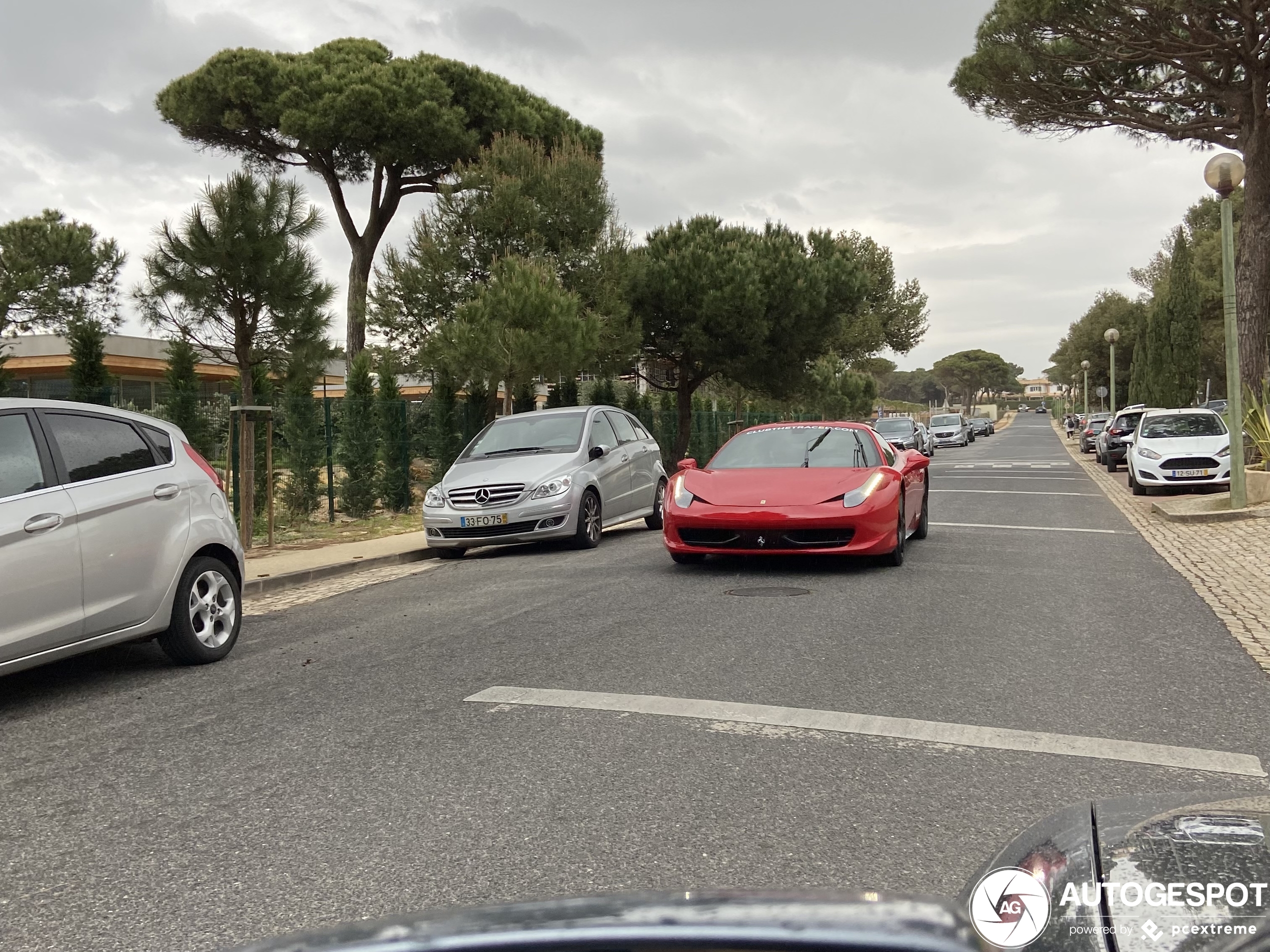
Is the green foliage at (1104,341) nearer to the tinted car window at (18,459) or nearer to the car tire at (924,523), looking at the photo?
the car tire at (924,523)

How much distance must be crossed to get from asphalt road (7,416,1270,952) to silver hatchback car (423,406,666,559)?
3172 mm

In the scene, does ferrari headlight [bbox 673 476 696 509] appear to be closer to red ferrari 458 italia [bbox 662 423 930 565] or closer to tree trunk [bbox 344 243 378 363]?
red ferrari 458 italia [bbox 662 423 930 565]

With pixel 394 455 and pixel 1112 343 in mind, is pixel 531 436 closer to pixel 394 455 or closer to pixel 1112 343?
pixel 394 455

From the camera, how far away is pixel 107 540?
6.02 m

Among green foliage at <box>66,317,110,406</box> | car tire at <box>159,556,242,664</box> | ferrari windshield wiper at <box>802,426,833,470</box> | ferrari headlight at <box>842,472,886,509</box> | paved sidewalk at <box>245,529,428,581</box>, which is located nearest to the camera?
car tire at <box>159,556,242,664</box>

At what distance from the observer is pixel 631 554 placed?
11930 millimetres

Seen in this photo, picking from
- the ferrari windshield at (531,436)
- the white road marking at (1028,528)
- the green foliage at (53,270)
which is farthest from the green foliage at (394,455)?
the green foliage at (53,270)

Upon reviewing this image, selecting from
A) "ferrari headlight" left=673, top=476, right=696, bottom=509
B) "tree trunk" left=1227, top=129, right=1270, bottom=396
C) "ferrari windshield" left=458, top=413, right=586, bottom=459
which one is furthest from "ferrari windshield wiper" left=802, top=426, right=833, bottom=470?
"tree trunk" left=1227, top=129, right=1270, bottom=396

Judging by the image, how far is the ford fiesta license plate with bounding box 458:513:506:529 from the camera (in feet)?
39.9

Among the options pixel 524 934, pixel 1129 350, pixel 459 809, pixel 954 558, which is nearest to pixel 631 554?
pixel 954 558

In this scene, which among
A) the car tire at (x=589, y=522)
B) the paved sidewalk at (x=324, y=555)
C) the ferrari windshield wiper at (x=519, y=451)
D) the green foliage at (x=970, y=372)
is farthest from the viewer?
the green foliage at (x=970, y=372)

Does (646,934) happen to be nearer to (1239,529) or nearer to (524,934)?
(524,934)

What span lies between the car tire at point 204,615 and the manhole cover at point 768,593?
3738 mm

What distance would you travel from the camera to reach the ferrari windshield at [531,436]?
13383mm
